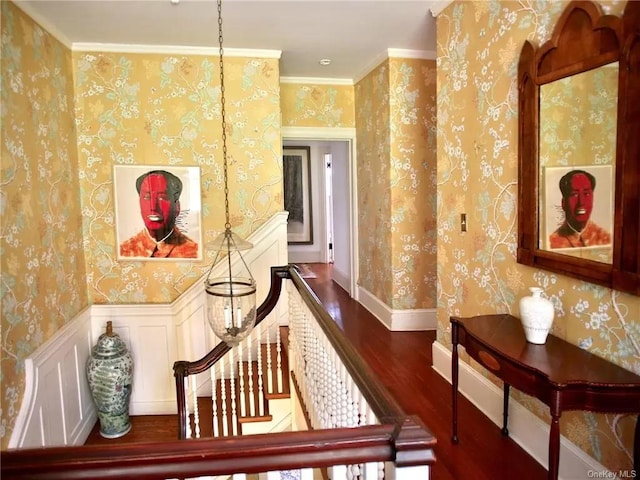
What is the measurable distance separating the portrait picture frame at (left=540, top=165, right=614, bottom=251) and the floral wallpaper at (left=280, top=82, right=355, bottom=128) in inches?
138

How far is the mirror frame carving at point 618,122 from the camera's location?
68.3 inches

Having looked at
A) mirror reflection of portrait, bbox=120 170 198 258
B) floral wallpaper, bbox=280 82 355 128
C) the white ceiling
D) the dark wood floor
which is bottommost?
the dark wood floor

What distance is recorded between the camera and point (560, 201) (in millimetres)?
2186

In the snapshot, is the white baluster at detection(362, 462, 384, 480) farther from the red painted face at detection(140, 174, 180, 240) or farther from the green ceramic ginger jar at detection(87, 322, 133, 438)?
the red painted face at detection(140, 174, 180, 240)

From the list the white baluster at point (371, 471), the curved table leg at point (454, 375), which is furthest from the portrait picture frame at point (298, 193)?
the white baluster at point (371, 471)

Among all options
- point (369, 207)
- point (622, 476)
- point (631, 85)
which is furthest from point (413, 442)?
point (369, 207)

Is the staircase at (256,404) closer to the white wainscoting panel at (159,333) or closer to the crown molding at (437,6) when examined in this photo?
the white wainscoting panel at (159,333)

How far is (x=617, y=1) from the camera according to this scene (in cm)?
181

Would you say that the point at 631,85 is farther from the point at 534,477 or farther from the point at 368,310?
the point at 368,310

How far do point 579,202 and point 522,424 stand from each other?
1219mm

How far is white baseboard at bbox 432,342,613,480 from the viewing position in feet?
6.95

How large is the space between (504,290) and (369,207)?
2769mm

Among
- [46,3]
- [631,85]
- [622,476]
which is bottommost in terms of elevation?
[622,476]

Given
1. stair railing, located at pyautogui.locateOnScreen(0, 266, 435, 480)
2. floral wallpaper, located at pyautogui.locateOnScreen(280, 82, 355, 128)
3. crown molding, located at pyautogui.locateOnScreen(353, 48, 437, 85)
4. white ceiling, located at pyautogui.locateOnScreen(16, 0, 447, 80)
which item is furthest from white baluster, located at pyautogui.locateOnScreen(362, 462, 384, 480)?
floral wallpaper, located at pyautogui.locateOnScreen(280, 82, 355, 128)
